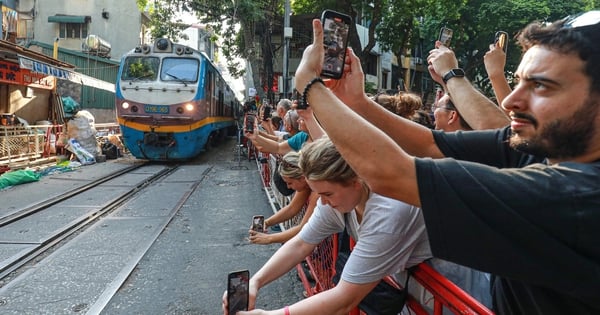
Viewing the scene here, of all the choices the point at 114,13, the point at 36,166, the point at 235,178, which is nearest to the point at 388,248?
the point at 235,178

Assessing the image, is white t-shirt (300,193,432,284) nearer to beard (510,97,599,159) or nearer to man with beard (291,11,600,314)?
man with beard (291,11,600,314)

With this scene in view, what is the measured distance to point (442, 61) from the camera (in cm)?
259

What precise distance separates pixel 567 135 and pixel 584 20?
0.29 m

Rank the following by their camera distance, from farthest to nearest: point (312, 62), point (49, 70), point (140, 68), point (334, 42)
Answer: point (140, 68) < point (49, 70) < point (334, 42) < point (312, 62)

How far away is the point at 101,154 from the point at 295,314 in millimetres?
12822

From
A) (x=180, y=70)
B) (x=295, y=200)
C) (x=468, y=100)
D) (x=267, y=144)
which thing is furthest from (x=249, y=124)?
(x=180, y=70)

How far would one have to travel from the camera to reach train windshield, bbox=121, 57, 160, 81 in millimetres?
11695

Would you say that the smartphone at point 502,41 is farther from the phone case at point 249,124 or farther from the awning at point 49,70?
the awning at point 49,70

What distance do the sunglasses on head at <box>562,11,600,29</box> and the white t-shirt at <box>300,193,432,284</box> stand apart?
0.83m

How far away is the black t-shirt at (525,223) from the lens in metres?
0.89

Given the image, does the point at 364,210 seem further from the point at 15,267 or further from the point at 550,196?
the point at 15,267

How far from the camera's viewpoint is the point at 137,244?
499 centimetres

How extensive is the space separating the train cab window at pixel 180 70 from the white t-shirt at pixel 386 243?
35.3ft

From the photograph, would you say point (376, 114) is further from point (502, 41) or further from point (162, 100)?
point (162, 100)
